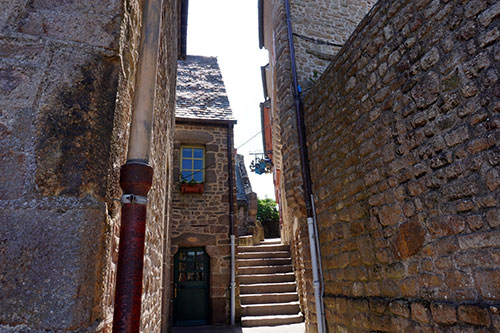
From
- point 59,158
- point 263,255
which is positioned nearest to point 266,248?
point 263,255

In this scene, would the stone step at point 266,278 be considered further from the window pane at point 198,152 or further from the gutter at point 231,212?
the window pane at point 198,152

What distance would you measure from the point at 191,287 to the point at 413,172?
21.2ft

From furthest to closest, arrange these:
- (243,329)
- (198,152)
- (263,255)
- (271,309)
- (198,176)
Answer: (263,255) → (198,152) → (198,176) → (271,309) → (243,329)

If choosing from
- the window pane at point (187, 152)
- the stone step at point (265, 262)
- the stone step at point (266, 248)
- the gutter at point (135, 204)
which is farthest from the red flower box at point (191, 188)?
the gutter at point (135, 204)

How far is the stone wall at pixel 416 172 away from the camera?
89.7 inches

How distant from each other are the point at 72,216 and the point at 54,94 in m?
0.47

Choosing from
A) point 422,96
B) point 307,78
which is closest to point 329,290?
point 422,96

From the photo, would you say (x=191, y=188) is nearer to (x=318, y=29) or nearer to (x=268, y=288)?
(x=268, y=288)

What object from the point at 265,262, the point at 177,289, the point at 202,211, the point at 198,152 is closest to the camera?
the point at 177,289

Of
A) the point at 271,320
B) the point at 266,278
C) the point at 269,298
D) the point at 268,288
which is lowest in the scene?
the point at 271,320

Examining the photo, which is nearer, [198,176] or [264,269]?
[198,176]

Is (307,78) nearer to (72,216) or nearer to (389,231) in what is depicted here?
(389,231)

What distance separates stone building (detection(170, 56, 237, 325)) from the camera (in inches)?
301

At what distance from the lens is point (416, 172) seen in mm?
2865
